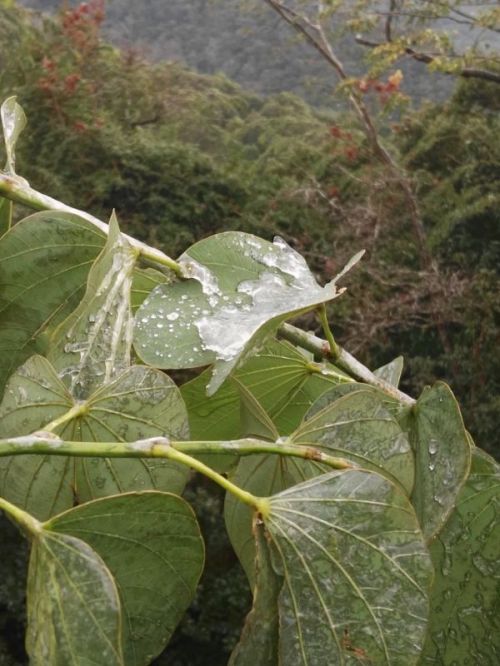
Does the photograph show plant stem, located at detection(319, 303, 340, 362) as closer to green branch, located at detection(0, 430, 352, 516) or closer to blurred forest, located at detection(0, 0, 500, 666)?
green branch, located at detection(0, 430, 352, 516)

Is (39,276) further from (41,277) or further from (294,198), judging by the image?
(294,198)

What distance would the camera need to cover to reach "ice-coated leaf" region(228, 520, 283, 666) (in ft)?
0.80

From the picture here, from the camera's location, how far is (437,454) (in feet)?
1.03

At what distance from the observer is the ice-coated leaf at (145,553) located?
0.76 ft

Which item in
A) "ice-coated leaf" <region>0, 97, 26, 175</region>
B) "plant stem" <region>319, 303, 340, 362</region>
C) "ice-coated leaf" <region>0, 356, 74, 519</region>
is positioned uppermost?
"ice-coated leaf" <region>0, 97, 26, 175</region>

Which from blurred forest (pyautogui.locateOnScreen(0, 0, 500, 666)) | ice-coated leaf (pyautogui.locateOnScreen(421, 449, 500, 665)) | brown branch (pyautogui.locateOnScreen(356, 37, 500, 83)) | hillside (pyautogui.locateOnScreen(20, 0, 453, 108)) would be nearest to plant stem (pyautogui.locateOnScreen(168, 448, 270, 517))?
ice-coated leaf (pyautogui.locateOnScreen(421, 449, 500, 665))

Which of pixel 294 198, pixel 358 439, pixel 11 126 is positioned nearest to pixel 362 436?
pixel 358 439

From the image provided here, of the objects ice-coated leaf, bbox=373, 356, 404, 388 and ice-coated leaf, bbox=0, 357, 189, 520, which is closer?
ice-coated leaf, bbox=0, 357, 189, 520

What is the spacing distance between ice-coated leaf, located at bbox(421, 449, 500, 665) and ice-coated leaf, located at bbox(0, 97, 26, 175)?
256 mm

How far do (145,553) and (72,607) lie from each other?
0.10ft

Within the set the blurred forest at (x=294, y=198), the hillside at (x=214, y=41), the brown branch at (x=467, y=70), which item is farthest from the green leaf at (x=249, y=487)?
the hillside at (x=214, y=41)

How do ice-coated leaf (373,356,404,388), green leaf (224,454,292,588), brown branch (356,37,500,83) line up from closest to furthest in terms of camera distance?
green leaf (224,454,292,588), ice-coated leaf (373,356,404,388), brown branch (356,37,500,83)

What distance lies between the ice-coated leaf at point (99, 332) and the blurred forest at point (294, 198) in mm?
2326

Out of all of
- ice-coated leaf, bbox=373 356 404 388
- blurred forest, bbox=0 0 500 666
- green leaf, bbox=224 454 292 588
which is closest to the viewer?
green leaf, bbox=224 454 292 588
